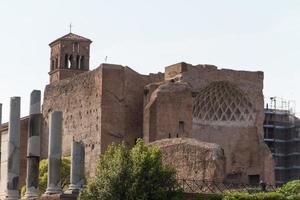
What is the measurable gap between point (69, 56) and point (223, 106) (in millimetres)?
18196

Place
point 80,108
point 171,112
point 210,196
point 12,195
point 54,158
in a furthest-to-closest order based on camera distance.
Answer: point 80,108 < point 171,112 < point 12,195 < point 54,158 < point 210,196

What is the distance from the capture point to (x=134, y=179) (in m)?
29.8

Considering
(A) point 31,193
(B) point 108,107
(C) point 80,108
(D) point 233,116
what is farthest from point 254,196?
(C) point 80,108

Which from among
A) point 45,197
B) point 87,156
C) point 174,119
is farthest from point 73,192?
point 87,156

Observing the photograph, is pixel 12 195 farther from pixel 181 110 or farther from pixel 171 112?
pixel 181 110

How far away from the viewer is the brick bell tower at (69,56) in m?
63.8

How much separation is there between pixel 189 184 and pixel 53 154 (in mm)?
5916

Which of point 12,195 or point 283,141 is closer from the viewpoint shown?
point 12,195

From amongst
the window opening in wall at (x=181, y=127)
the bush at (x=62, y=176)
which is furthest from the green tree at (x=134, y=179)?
the bush at (x=62, y=176)

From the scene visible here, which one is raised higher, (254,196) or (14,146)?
(14,146)

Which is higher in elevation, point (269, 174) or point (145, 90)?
point (145, 90)

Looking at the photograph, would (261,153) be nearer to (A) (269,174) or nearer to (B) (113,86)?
(A) (269,174)

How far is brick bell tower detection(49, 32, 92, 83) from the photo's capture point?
6375 centimetres

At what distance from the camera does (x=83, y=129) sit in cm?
5053
